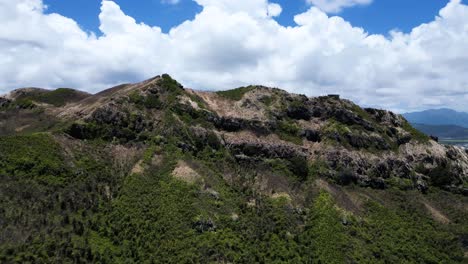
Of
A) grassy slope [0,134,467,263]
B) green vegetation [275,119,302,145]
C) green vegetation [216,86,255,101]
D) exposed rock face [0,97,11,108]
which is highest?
green vegetation [216,86,255,101]

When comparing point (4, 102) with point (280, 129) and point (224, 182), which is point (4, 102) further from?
point (280, 129)

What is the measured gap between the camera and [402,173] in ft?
406

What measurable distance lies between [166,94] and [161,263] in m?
66.5

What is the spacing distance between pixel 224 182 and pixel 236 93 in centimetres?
5071

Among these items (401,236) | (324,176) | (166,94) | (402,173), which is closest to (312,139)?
(324,176)

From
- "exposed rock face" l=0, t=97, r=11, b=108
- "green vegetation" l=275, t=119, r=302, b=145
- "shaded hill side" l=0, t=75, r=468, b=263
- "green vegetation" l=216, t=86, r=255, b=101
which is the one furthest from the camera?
"exposed rock face" l=0, t=97, r=11, b=108

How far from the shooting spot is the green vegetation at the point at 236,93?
14115 centimetres

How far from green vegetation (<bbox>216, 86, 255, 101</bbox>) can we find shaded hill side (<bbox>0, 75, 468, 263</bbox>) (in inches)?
30.8

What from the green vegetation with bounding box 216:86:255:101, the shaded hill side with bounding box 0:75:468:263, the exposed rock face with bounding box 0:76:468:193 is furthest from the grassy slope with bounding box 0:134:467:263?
the green vegetation with bounding box 216:86:255:101

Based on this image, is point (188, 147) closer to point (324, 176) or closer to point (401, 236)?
point (324, 176)

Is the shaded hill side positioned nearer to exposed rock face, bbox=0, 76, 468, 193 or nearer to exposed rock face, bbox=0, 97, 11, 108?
exposed rock face, bbox=0, 76, 468, 193

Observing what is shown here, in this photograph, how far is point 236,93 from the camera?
143875 millimetres

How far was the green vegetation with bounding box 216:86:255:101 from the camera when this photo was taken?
141150mm

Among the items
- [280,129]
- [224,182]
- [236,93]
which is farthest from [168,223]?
[236,93]
